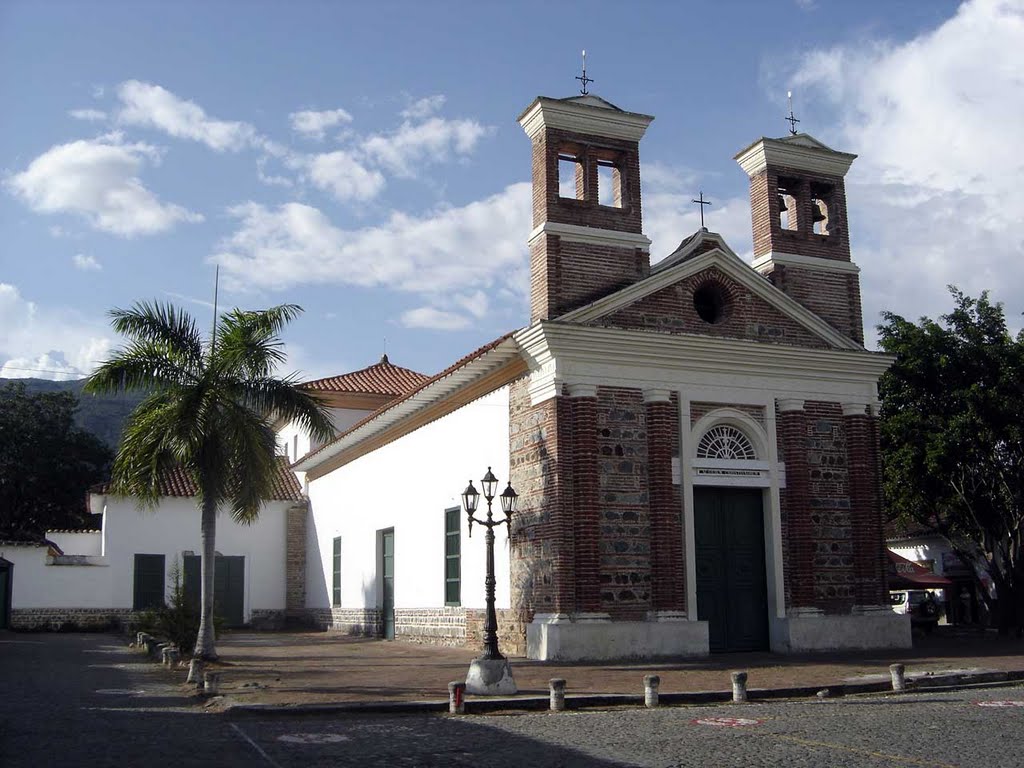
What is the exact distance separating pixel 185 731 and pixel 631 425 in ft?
28.6

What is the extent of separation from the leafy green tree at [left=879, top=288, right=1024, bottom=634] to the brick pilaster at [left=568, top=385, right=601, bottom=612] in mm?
9581

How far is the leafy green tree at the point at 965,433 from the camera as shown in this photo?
2153 centimetres

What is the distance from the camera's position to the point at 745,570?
1695cm

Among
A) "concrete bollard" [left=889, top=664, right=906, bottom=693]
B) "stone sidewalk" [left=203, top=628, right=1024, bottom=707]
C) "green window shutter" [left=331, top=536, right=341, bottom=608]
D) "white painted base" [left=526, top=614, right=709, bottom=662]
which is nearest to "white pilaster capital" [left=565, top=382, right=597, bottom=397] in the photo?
"white painted base" [left=526, top=614, right=709, bottom=662]

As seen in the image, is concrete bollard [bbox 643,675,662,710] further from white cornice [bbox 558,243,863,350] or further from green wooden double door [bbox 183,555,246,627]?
green wooden double door [bbox 183,555,246,627]

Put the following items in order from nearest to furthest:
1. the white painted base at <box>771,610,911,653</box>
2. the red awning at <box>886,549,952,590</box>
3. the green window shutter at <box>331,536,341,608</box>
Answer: the white painted base at <box>771,610,911,653</box> → the red awning at <box>886,549,952,590</box> → the green window shutter at <box>331,536,341,608</box>

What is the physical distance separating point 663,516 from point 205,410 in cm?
713

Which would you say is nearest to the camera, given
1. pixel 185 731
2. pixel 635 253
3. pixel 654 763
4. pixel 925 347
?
pixel 654 763

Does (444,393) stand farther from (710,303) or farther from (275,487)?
(275,487)

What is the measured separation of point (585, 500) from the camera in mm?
15461

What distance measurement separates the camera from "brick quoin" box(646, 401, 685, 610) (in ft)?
51.7

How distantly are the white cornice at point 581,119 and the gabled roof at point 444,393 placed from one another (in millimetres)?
3671

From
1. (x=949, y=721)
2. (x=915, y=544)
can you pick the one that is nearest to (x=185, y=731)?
(x=949, y=721)

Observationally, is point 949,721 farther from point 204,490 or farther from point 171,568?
point 171,568
